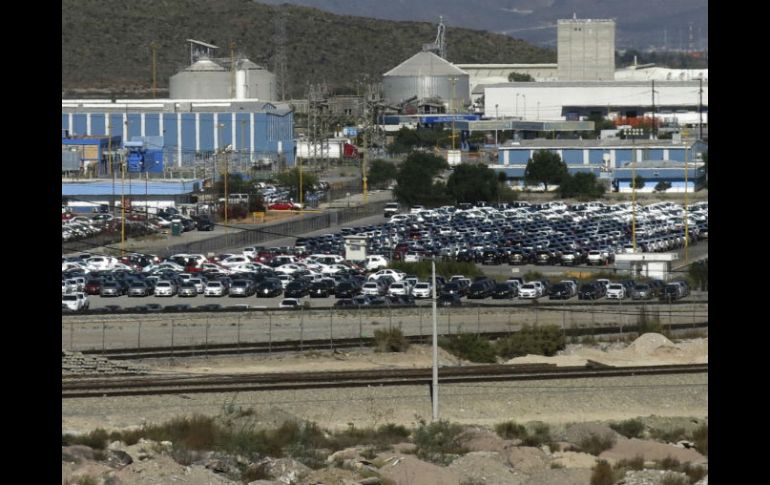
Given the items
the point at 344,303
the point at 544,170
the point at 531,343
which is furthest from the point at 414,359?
the point at 544,170

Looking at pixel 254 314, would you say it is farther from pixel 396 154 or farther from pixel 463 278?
pixel 396 154

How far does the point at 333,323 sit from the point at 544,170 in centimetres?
1965

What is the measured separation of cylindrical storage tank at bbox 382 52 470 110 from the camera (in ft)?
198

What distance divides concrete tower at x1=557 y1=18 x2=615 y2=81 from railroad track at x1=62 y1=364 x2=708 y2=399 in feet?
173

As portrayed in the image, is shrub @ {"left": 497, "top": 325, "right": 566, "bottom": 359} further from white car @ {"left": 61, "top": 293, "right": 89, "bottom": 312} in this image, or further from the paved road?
white car @ {"left": 61, "top": 293, "right": 89, "bottom": 312}

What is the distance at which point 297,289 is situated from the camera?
18.8 m

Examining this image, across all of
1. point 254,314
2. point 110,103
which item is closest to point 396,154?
point 110,103

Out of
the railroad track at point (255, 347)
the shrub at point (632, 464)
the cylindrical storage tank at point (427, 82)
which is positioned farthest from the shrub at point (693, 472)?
the cylindrical storage tank at point (427, 82)

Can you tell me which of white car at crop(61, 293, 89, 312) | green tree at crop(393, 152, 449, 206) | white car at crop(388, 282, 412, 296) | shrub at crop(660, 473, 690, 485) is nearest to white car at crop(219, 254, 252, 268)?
white car at crop(388, 282, 412, 296)

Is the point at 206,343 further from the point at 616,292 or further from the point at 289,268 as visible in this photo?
the point at 289,268

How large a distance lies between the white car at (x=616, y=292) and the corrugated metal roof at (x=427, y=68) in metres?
42.5

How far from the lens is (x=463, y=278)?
19.8 m
